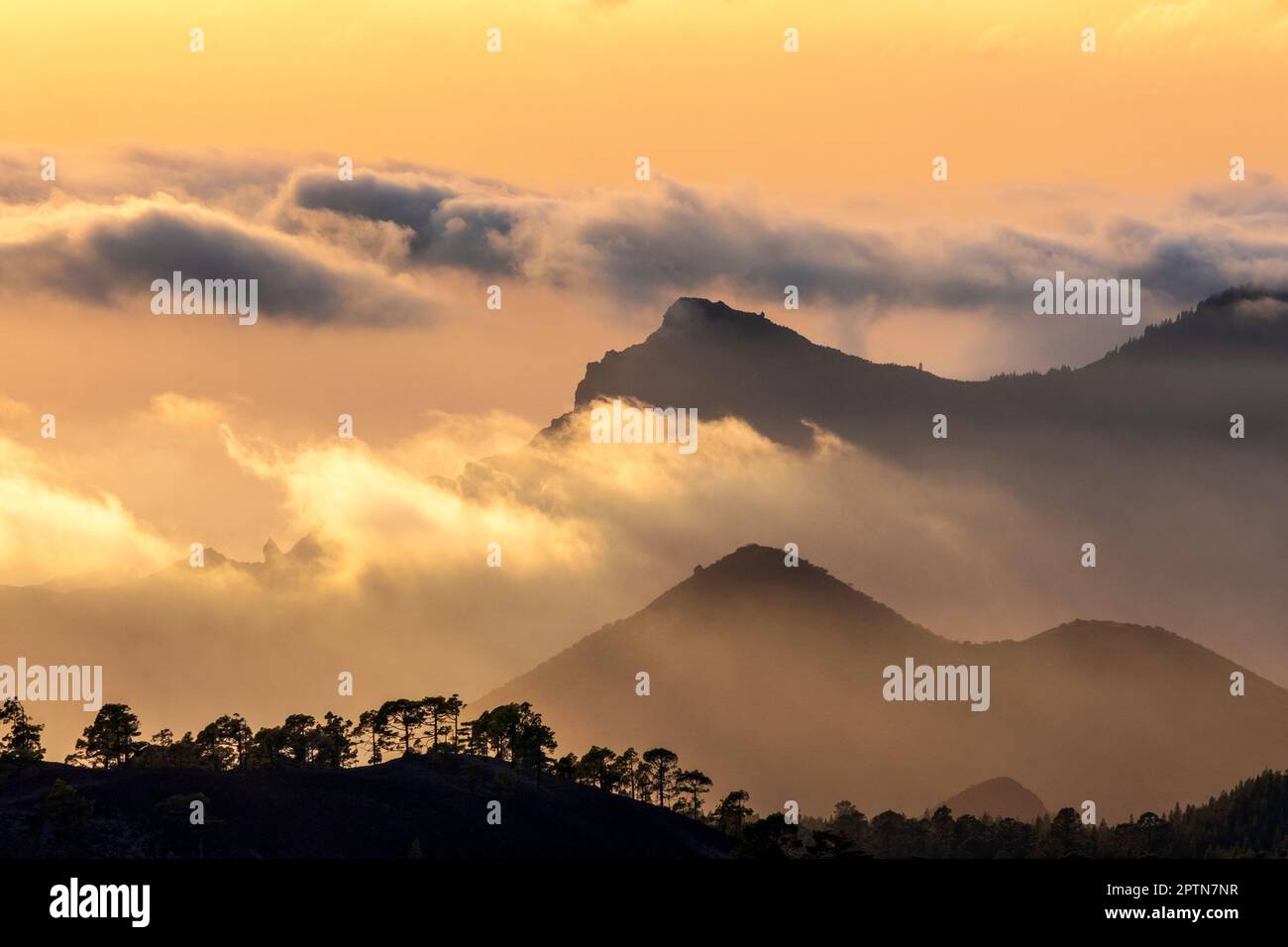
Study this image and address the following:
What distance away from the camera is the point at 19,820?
184 metres
